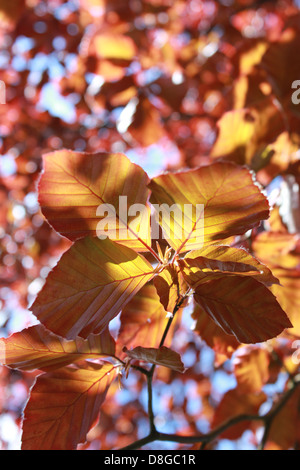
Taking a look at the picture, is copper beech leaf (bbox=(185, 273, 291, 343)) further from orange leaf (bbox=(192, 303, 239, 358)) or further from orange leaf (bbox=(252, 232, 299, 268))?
orange leaf (bbox=(252, 232, 299, 268))

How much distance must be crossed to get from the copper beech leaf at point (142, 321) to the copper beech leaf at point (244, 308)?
0.16 meters

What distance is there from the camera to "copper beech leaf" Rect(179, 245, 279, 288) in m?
0.49

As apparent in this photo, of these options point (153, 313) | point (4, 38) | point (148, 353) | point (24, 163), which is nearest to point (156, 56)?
point (24, 163)

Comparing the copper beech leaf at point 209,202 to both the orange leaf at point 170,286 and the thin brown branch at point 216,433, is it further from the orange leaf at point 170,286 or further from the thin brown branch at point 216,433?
the thin brown branch at point 216,433

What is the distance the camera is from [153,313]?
0.70 meters

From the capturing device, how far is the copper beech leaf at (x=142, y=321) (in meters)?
0.69

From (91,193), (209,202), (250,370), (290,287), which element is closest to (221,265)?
(209,202)

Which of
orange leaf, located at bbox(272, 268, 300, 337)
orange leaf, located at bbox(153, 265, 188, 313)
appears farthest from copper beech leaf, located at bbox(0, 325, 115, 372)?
orange leaf, located at bbox(272, 268, 300, 337)

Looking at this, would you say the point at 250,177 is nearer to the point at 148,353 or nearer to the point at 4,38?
the point at 148,353

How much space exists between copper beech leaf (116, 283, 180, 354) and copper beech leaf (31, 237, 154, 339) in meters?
0.14

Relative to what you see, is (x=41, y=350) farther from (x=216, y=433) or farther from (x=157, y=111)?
(x=157, y=111)

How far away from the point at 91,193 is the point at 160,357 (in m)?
0.24

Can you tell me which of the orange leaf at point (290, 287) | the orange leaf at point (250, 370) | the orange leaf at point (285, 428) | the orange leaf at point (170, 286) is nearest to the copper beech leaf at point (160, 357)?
the orange leaf at point (170, 286)

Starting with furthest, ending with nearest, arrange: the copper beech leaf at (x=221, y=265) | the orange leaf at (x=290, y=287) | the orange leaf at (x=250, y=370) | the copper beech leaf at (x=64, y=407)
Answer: the orange leaf at (x=250, y=370) → the orange leaf at (x=290, y=287) → the copper beech leaf at (x=64, y=407) → the copper beech leaf at (x=221, y=265)
